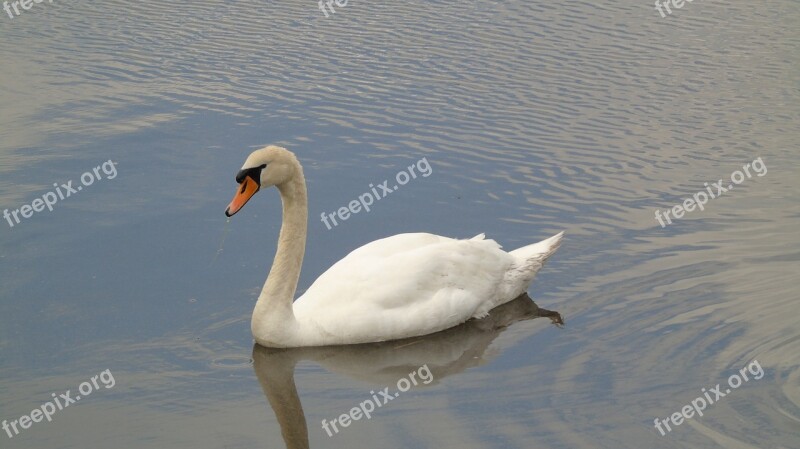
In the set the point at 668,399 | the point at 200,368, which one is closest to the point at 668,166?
the point at 668,399

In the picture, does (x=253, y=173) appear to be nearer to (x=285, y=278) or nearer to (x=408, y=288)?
(x=285, y=278)

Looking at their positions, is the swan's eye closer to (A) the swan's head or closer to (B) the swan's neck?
(A) the swan's head

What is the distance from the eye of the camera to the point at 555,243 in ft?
30.7

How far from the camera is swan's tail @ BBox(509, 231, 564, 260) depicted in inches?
364

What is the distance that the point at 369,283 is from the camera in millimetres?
8609

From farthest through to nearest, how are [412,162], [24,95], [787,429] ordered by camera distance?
[24,95]
[412,162]
[787,429]

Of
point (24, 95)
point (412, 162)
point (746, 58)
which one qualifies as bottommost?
point (24, 95)

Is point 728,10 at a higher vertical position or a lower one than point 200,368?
higher

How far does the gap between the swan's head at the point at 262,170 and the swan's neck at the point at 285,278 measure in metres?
0.12

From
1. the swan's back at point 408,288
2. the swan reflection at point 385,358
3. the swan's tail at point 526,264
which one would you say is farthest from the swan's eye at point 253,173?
the swan's tail at point 526,264

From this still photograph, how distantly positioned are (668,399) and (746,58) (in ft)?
26.3

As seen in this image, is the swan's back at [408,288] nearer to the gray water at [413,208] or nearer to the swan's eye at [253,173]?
the gray water at [413,208]

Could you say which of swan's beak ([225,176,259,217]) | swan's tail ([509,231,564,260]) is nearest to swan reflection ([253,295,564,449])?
swan's tail ([509,231,564,260])

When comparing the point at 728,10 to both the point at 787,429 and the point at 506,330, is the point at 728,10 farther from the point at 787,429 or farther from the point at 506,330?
the point at 787,429
